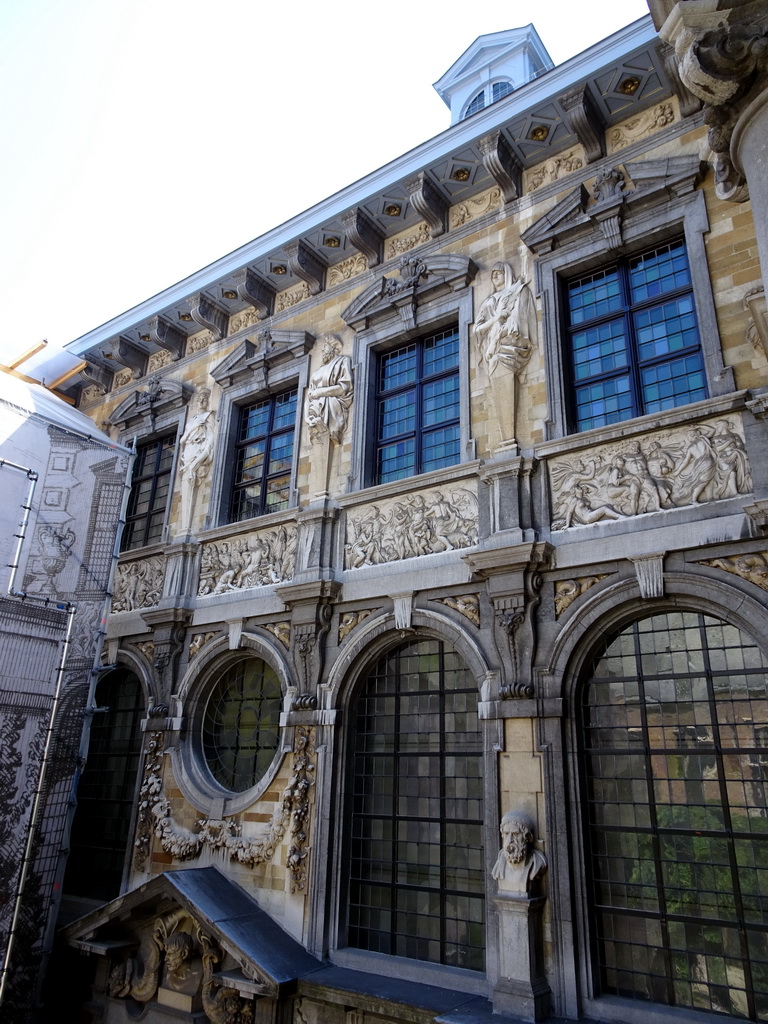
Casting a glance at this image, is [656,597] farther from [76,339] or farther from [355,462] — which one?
[76,339]

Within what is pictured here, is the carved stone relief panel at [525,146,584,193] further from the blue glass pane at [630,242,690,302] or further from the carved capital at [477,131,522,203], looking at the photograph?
the blue glass pane at [630,242,690,302]

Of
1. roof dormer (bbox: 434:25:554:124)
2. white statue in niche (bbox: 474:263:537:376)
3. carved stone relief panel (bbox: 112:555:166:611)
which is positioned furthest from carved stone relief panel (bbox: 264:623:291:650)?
roof dormer (bbox: 434:25:554:124)

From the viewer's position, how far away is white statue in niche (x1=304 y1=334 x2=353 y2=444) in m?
10.9

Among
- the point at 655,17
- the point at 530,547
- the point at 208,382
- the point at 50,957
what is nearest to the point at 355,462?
the point at 530,547

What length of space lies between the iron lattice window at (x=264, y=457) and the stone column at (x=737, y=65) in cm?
792

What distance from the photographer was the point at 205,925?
835 cm

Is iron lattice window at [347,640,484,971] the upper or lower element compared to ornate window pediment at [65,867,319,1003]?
upper

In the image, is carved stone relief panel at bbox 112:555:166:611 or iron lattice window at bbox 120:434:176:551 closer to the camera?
carved stone relief panel at bbox 112:555:166:611

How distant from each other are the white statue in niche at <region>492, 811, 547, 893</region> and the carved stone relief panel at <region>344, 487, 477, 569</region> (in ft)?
10.1

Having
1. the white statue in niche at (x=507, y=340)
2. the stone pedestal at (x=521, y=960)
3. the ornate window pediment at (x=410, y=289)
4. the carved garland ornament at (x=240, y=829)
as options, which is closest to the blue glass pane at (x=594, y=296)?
the white statue in niche at (x=507, y=340)

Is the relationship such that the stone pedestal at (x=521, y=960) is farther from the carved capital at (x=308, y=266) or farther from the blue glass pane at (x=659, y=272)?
the carved capital at (x=308, y=266)

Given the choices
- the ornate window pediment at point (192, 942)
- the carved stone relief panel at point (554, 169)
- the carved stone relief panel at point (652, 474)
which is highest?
the carved stone relief panel at point (554, 169)

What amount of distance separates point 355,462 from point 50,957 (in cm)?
754

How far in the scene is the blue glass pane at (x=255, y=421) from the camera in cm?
1273
